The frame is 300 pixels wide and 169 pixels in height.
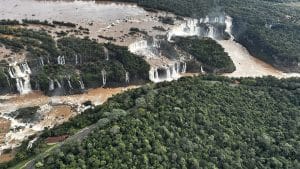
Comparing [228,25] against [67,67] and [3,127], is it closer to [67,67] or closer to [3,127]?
[67,67]

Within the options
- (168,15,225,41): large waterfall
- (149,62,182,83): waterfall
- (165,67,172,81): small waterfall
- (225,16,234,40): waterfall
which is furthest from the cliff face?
(225,16,234,40): waterfall

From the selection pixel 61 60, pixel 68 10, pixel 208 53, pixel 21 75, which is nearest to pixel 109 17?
pixel 68 10

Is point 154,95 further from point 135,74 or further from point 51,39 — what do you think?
point 51,39

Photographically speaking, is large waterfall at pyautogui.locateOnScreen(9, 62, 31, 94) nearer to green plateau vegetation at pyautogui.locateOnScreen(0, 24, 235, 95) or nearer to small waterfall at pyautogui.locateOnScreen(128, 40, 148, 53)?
green plateau vegetation at pyautogui.locateOnScreen(0, 24, 235, 95)

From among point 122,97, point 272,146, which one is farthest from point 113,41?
point 272,146

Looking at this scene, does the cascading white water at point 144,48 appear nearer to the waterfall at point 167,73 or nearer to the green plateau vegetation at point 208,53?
the waterfall at point 167,73

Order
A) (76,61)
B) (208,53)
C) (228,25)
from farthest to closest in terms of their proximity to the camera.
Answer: (228,25) < (208,53) < (76,61)
